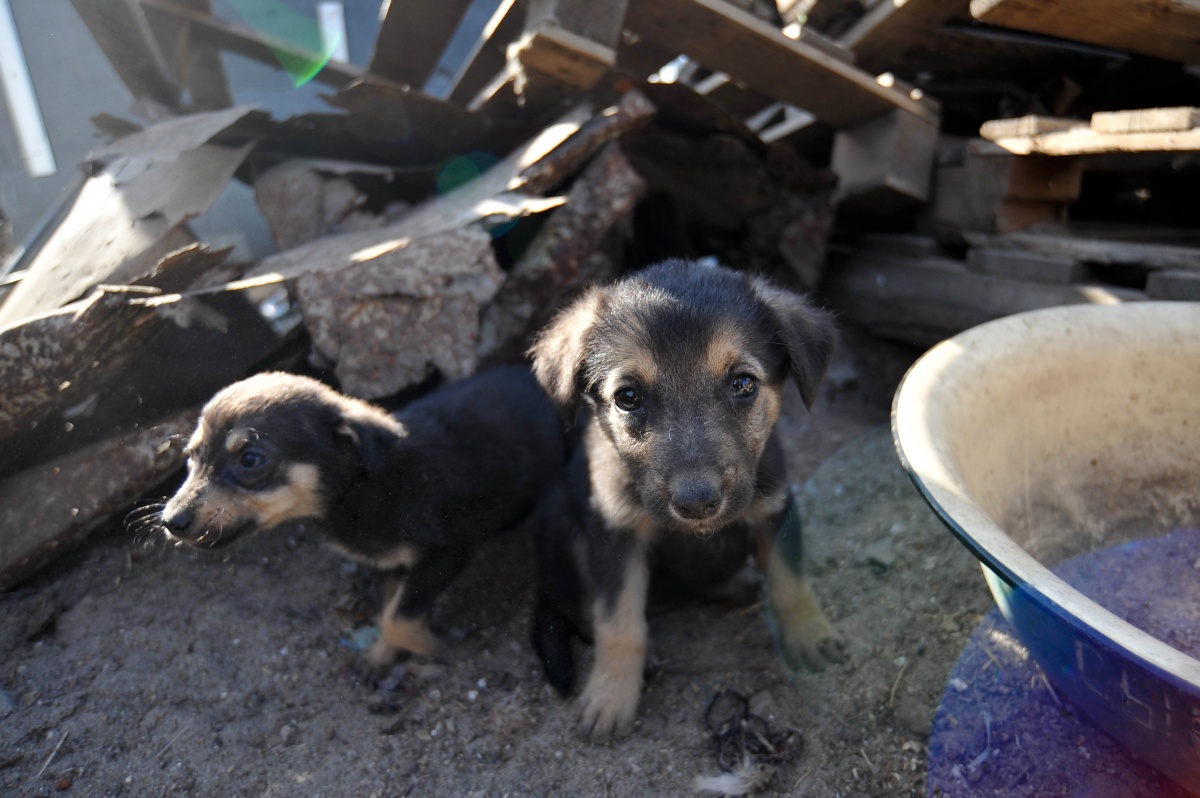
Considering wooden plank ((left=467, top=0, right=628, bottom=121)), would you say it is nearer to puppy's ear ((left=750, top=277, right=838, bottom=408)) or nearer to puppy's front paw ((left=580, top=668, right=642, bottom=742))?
puppy's ear ((left=750, top=277, right=838, bottom=408))

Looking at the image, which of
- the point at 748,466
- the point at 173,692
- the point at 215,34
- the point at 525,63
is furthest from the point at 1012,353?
the point at 215,34

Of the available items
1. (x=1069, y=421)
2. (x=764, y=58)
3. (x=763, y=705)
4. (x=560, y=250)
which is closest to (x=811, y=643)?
(x=763, y=705)

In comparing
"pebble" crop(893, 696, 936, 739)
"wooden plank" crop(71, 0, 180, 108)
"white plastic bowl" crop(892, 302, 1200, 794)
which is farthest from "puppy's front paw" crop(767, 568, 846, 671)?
"wooden plank" crop(71, 0, 180, 108)

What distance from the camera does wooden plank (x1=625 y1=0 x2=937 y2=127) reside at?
3949 millimetres

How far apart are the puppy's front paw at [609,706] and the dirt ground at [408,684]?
60 mm

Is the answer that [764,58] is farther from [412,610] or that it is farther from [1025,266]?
[412,610]

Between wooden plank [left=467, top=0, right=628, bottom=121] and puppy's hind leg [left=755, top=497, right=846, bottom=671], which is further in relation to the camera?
wooden plank [left=467, top=0, right=628, bottom=121]

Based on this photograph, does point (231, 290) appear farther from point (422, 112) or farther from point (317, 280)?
point (422, 112)

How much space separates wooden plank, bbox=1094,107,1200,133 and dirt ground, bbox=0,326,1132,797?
5.90 feet

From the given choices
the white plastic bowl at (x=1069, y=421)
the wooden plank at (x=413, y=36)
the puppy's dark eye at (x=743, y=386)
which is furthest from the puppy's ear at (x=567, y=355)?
the wooden plank at (x=413, y=36)

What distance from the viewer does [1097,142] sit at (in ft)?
11.0

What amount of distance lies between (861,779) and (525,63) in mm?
→ 3396

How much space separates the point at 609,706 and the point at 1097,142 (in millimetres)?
3041

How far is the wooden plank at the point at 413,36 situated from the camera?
17.1 ft
